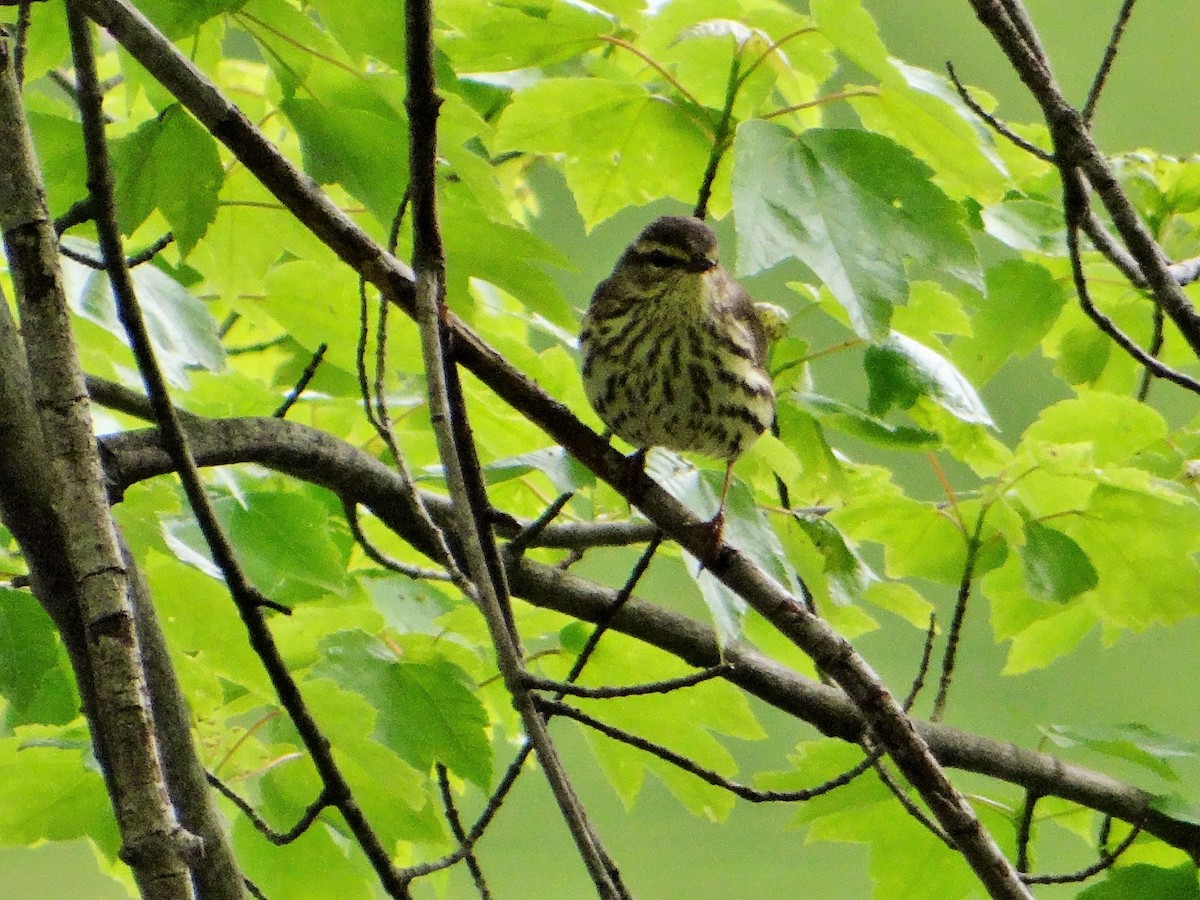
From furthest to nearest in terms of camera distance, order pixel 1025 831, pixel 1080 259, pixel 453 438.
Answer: pixel 1025 831, pixel 1080 259, pixel 453 438

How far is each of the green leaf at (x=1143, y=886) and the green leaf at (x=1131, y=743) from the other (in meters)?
0.11

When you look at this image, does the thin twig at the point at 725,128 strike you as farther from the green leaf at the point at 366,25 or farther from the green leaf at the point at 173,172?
the green leaf at the point at 173,172

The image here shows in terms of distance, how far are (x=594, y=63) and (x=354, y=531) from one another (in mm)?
558

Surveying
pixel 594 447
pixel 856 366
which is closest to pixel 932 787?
pixel 594 447

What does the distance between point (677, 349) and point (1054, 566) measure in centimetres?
54

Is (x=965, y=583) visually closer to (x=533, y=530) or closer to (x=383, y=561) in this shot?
(x=533, y=530)

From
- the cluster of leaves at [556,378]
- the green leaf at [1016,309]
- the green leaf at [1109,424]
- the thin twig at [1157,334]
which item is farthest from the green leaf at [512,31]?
the thin twig at [1157,334]

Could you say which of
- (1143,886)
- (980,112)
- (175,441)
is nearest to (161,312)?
(175,441)

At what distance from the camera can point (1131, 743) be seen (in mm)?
1407

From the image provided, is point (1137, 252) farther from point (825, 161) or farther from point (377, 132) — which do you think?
point (377, 132)

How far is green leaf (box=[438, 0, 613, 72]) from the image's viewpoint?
120 centimetres

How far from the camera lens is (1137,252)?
4.10ft

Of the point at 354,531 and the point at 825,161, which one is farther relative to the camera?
the point at 354,531

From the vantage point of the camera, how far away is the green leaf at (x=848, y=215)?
967mm
